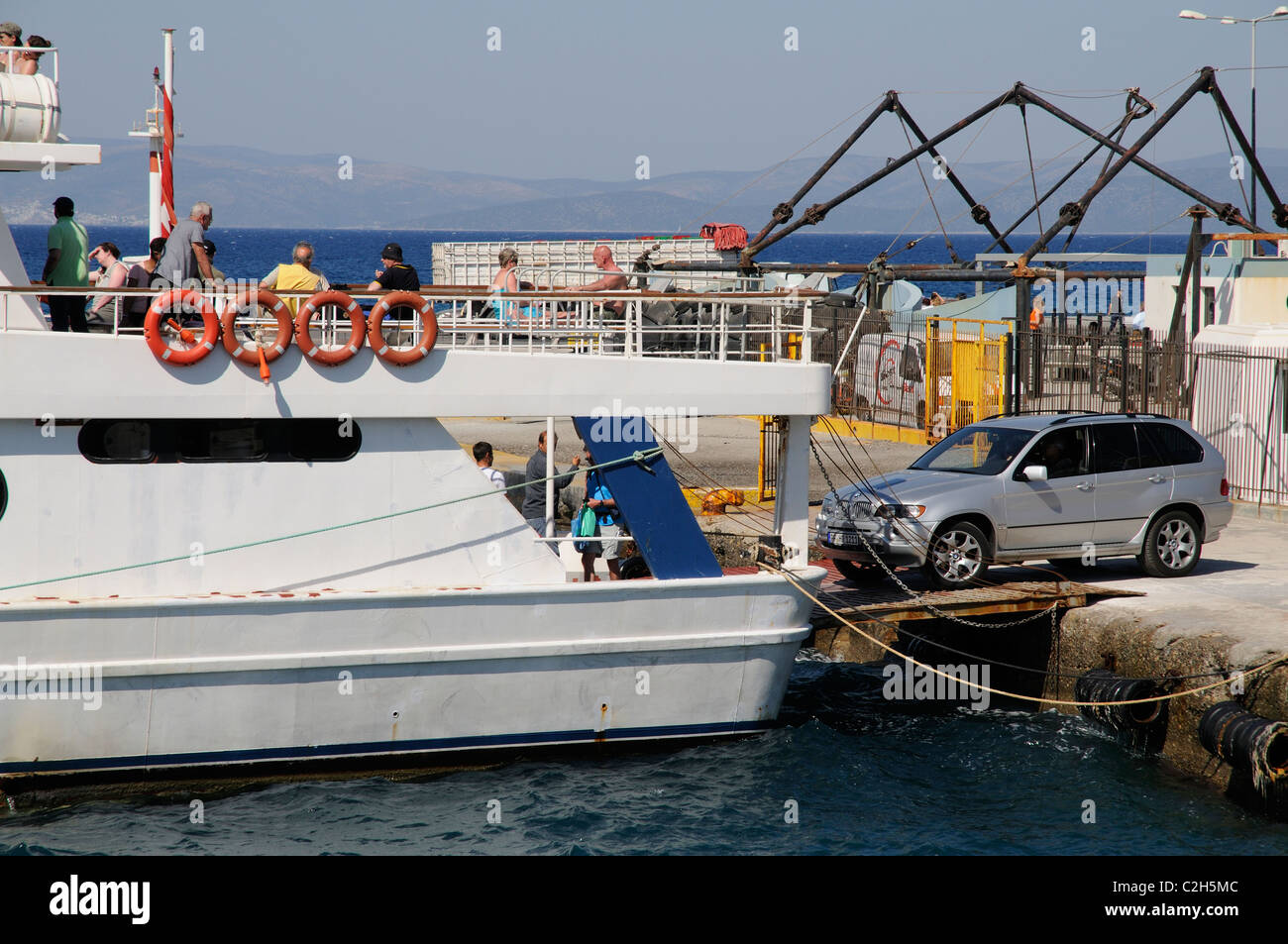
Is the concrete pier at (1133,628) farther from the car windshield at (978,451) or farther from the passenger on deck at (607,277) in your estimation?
the passenger on deck at (607,277)

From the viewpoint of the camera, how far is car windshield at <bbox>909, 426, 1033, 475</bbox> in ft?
42.3

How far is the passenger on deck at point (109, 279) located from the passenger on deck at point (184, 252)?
0.37 metres

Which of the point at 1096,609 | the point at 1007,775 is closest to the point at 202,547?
the point at 1007,775

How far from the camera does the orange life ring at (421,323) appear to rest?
9586 mm

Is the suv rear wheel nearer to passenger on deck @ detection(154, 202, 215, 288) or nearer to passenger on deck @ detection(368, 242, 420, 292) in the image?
passenger on deck @ detection(368, 242, 420, 292)

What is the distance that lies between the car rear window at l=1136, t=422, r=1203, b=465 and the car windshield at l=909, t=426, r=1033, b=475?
4.11ft

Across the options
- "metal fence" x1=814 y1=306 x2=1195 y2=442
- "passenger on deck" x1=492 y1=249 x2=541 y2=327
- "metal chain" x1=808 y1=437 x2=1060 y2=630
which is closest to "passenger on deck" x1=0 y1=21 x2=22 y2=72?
"passenger on deck" x1=492 y1=249 x2=541 y2=327

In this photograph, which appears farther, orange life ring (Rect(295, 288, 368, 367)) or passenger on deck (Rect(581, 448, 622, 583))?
passenger on deck (Rect(581, 448, 622, 583))

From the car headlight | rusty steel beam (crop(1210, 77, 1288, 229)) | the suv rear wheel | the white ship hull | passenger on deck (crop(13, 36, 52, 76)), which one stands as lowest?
the white ship hull

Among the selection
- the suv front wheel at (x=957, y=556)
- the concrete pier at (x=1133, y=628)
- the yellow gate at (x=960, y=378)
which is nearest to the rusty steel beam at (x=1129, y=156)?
the yellow gate at (x=960, y=378)

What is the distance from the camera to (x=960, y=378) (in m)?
22.5

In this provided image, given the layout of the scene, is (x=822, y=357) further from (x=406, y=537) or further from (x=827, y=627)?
(x=406, y=537)

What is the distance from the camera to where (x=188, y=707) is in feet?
30.8
